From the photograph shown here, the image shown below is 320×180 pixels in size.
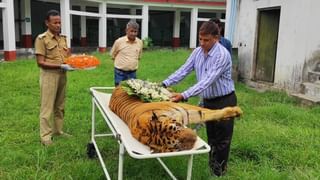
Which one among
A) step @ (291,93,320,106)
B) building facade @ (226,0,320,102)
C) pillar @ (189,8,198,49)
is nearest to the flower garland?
step @ (291,93,320,106)

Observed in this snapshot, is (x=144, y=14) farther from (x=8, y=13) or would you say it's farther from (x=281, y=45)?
(x=281, y=45)

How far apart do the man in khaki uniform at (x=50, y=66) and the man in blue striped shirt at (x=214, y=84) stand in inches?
60.5

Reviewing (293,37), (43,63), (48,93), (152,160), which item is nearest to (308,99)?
(293,37)

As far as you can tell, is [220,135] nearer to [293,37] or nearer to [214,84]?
[214,84]

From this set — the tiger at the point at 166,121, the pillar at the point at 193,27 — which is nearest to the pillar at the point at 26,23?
the pillar at the point at 193,27

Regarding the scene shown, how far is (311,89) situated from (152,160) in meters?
4.35

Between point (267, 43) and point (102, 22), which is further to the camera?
point (102, 22)

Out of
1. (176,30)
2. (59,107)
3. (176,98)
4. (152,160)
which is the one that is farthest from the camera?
(176,30)

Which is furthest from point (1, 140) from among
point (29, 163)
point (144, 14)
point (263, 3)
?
point (144, 14)

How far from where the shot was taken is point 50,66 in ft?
14.0

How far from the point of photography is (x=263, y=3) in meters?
8.55

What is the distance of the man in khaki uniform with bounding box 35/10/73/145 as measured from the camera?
4242 millimetres

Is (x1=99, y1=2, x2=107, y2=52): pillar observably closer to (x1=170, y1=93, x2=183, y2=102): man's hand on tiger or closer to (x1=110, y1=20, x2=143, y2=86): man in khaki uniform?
(x1=110, y1=20, x2=143, y2=86): man in khaki uniform

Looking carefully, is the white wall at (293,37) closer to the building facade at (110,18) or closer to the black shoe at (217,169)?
the black shoe at (217,169)
